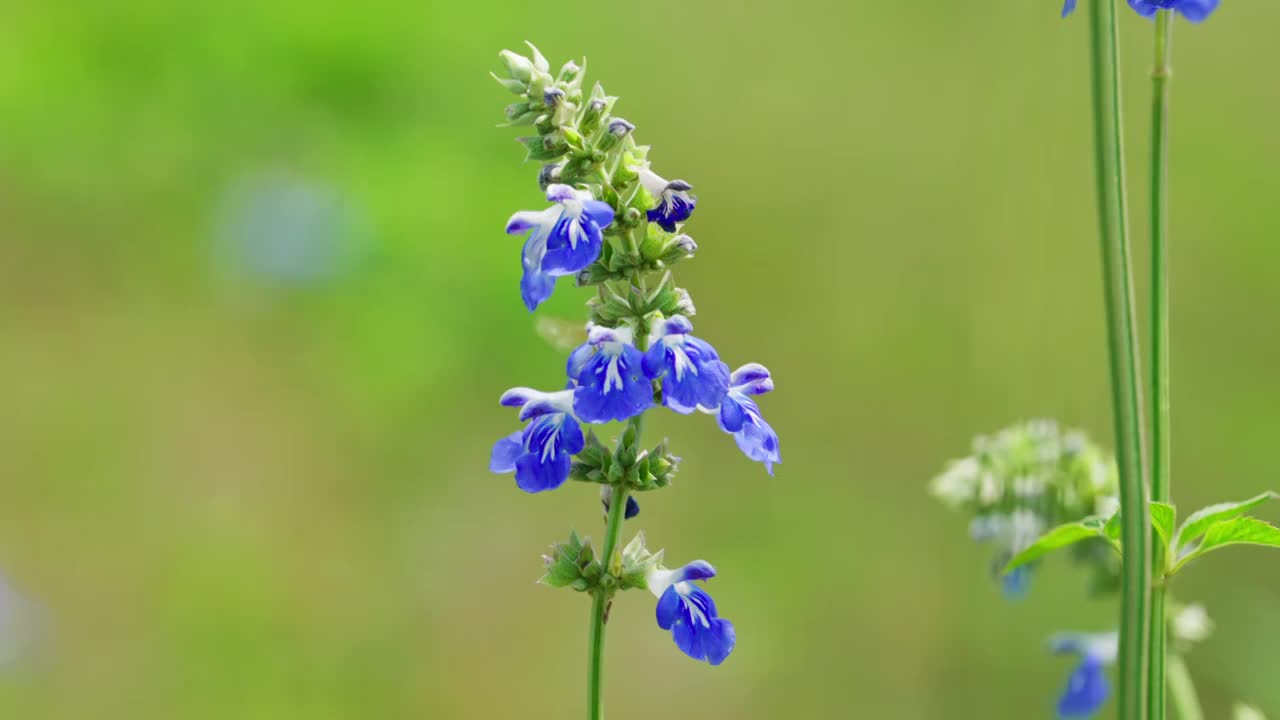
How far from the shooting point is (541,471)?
93cm

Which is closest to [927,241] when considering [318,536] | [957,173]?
[957,173]

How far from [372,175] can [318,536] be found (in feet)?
3.68

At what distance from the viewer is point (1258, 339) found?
12.2 feet

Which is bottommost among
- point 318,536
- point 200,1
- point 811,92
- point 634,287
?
point 634,287

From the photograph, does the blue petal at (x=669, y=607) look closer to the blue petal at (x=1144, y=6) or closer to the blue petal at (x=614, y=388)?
the blue petal at (x=614, y=388)

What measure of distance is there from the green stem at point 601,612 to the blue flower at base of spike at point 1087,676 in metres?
0.79

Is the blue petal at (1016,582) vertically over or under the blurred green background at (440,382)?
under

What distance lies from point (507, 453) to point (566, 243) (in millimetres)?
204

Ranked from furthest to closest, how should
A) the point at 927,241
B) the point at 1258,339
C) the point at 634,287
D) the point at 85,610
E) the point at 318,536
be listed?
the point at 927,241 < the point at 1258,339 < the point at 318,536 < the point at 85,610 < the point at 634,287

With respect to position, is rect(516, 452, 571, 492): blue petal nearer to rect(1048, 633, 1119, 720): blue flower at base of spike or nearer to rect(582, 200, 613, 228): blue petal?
rect(582, 200, 613, 228): blue petal

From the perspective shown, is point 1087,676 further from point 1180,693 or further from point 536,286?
point 536,286

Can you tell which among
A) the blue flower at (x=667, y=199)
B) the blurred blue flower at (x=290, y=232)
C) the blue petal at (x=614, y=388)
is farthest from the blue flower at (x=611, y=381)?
the blurred blue flower at (x=290, y=232)

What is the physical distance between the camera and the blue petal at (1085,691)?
143cm

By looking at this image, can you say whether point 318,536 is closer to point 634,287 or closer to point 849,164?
point 849,164
